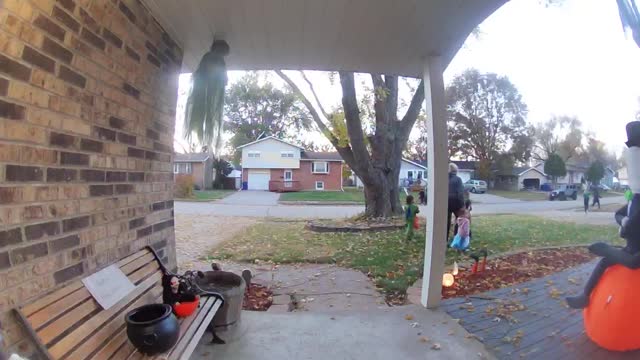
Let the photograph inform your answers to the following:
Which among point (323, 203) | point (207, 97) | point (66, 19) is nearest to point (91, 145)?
point (66, 19)

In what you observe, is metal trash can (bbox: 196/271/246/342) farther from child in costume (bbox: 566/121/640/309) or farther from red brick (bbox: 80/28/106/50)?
child in costume (bbox: 566/121/640/309)

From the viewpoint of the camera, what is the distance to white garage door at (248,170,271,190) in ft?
115

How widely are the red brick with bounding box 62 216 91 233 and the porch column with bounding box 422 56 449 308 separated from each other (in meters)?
3.04

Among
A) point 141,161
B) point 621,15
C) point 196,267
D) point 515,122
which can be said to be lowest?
point 196,267

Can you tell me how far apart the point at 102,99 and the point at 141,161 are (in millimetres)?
707

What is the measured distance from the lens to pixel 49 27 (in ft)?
5.76

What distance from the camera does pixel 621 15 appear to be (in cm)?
239

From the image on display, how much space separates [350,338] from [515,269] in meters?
3.52

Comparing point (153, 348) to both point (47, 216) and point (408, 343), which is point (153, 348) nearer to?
point (47, 216)

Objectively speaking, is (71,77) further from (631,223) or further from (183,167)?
(183,167)

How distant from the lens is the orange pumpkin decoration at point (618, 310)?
9.44 feet

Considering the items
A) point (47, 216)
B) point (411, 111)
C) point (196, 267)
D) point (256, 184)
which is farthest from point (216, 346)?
point (256, 184)

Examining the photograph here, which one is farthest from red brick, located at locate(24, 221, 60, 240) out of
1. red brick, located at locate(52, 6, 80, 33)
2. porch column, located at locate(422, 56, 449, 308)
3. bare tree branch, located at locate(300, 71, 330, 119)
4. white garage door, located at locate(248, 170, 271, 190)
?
white garage door, located at locate(248, 170, 271, 190)

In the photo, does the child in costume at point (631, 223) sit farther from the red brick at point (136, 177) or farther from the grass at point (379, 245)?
the red brick at point (136, 177)
